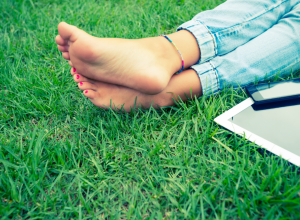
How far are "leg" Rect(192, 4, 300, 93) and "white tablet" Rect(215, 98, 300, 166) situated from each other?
0.50 feet

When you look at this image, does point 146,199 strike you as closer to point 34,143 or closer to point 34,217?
point 34,217

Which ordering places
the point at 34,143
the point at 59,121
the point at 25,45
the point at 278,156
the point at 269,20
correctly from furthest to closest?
the point at 25,45
the point at 269,20
the point at 59,121
the point at 34,143
the point at 278,156

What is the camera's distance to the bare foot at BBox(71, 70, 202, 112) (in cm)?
111

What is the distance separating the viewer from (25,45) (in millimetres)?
1582

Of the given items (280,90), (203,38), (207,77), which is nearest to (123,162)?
(207,77)

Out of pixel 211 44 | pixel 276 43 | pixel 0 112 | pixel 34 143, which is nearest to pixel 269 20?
pixel 276 43

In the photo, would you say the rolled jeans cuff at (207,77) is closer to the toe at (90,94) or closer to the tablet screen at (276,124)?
the tablet screen at (276,124)

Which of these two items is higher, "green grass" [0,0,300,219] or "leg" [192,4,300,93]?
"leg" [192,4,300,93]

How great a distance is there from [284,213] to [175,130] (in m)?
0.52

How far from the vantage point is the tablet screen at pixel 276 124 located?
0.90m

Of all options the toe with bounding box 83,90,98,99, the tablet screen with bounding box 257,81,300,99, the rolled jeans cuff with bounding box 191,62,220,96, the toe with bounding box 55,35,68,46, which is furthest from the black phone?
the toe with bounding box 55,35,68,46

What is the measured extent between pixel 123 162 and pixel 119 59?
1.48 ft

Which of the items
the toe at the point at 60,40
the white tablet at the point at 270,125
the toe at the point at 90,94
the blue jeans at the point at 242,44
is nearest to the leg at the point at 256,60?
the blue jeans at the point at 242,44

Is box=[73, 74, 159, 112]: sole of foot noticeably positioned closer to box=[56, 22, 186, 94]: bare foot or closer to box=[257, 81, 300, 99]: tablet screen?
box=[56, 22, 186, 94]: bare foot
